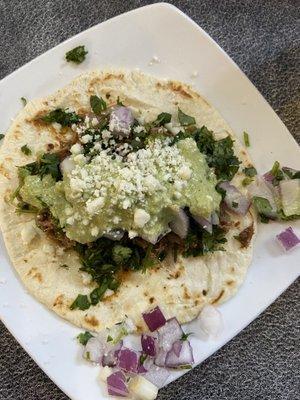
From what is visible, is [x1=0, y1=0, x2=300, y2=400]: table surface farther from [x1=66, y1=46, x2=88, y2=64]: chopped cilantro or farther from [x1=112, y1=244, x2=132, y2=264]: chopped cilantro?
[x1=112, y1=244, x2=132, y2=264]: chopped cilantro

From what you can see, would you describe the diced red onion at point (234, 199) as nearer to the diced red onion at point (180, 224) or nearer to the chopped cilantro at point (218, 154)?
the chopped cilantro at point (218, 154)

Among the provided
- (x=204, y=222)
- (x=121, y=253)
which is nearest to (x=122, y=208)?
(x=121, y=253)

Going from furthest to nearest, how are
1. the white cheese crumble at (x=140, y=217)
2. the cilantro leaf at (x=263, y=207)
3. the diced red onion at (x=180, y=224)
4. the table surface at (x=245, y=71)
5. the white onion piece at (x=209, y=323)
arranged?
the table surface at (x=245, y=71) < the cilantro leaf at (x=263, y=207) < the white onion piece at (x=209, y=323) < the diced red onion at (x=180, y=224) < the white cheese crumble at (x=140, y=217)

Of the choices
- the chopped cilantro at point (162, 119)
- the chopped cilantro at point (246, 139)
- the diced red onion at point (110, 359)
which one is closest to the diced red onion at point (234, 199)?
the chopped cilantro at point (246, 139)

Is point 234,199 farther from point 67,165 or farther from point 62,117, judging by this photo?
point 62,117

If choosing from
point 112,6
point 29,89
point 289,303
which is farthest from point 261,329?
point 112,6

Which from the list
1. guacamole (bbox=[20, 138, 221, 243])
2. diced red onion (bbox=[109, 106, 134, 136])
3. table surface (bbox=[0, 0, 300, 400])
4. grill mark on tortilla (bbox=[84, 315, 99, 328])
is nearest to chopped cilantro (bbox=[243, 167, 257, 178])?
guacamole (bbox=[20, 138, 221, 243])
